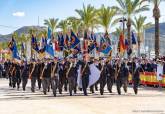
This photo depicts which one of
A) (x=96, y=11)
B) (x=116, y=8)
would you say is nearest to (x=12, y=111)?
(x=116, y=8)

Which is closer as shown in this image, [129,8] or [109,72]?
[109,72]

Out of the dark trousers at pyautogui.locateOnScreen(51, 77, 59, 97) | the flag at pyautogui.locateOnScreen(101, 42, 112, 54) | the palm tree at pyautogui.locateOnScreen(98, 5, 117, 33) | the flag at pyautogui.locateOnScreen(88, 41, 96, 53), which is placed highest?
the palm tree at pyautogui.locateOnScreen(98, 5, 117, 33)

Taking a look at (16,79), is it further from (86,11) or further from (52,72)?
(86,11)

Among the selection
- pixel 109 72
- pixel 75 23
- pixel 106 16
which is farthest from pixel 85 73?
pixel 75 23

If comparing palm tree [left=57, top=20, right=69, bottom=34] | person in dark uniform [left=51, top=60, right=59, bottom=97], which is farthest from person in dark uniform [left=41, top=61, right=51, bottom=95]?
palm tree [left=57, top=20, right=69, bottom=34]

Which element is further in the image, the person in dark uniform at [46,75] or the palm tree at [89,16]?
the palm tree at [89,16]

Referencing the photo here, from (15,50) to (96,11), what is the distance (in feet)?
Result: 102

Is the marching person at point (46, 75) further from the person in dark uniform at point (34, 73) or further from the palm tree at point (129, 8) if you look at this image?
the palm tree at point (129, 8)

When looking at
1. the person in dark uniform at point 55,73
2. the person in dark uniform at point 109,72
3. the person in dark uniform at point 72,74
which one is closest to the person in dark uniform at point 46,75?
the person in dark uniform at point 55,73

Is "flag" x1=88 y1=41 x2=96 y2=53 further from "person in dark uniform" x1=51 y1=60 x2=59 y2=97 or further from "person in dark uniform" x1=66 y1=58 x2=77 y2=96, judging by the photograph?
"person in dark uniform" x1=51 y1=60 x2=59 y2=97

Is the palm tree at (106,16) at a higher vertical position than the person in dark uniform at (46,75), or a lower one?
higher

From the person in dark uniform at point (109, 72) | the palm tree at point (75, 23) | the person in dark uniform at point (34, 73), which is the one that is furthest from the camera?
the palm tree at point (75, 23)

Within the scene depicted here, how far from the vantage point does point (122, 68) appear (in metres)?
23.8

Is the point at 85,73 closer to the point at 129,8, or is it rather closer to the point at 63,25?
the point at 129,8
